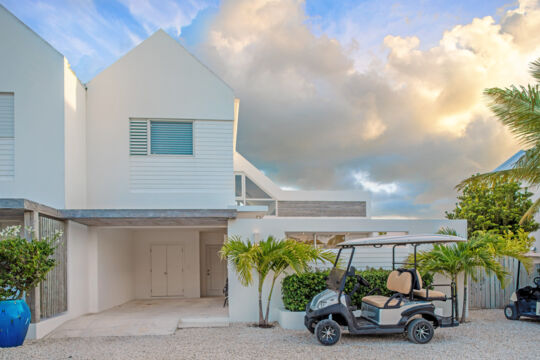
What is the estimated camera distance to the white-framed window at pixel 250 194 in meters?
18.0

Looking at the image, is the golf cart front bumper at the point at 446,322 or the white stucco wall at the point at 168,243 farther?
the white stucco wall at the point at 168,243

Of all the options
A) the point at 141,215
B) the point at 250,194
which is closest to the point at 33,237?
the point at 141,215

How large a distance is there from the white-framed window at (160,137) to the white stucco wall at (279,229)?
9.13ft

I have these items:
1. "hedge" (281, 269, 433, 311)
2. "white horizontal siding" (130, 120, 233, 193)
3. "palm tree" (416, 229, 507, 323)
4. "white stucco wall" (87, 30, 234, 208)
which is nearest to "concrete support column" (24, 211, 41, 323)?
"white stucco wall" (87, 30, 234, 208)

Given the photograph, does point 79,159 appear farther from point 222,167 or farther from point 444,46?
point 444,46

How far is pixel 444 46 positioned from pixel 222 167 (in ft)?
22.4

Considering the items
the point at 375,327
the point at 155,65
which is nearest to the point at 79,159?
the point at 155,65

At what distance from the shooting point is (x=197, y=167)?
37.8 feet

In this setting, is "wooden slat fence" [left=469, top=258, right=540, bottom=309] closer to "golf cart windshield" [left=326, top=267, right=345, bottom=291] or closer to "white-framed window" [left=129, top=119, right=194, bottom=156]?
"golf cart windshield" [left=326, top=267, right=345, bottom=291]

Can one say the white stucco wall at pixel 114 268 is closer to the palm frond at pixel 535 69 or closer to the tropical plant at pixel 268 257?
the tropical plant at pixel 268 257

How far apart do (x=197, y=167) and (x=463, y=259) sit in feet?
22.0

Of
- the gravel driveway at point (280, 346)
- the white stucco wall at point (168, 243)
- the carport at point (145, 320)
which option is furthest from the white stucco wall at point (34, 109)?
the white stucco wall at point (168, 243)

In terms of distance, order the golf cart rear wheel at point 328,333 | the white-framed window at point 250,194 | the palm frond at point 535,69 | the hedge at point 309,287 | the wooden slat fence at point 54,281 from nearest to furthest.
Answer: the golf cart rear wheel at point 328,333, the wooden slat fence at point 54,281, the hedge at point 309,287, the palm frond at point 535,69, the white-framed window at point 250,194

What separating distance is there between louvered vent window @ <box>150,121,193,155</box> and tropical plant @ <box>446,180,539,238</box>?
46.3 ft
